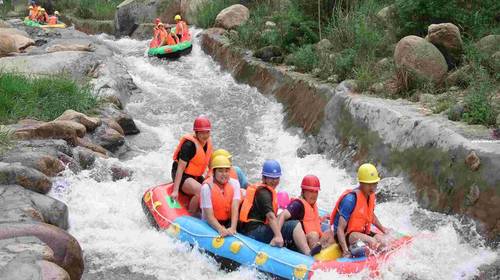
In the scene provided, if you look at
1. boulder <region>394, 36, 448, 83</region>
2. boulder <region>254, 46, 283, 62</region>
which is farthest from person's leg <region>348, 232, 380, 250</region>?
boulder <region>254, 46, 283, 62</region>

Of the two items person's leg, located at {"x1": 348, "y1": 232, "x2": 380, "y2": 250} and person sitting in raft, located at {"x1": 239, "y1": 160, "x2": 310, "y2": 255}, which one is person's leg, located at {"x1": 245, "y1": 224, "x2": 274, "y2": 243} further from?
person's leg, located at {"x1": 348, "y1": 232, "x2": 380, "y2": 250}

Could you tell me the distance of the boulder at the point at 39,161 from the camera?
7230 mm

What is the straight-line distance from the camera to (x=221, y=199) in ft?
19.9

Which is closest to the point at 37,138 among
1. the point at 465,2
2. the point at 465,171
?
the point at 465,171

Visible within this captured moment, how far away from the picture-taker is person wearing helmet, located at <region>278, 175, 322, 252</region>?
5.66m

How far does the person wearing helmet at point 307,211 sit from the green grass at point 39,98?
5.12m

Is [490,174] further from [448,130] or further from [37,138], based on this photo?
[37,138]

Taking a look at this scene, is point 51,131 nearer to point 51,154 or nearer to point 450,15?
point 51,154

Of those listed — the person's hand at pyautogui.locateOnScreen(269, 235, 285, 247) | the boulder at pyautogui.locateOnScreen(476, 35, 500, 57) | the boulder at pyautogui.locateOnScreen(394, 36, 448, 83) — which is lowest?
the person's hand at pyautogui.locateOnScreen(269, 235, 285, 247)

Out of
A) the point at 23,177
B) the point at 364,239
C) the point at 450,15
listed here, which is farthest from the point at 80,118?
the point at 450,15

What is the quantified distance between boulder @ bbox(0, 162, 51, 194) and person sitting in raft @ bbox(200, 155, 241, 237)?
6.83 feet

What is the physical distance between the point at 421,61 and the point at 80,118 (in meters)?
5.30

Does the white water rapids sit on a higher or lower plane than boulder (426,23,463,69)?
lower

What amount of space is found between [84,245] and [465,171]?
4016mm
